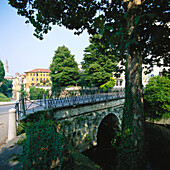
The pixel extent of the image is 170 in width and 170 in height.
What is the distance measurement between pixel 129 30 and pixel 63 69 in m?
24.8

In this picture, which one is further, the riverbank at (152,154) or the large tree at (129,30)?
the riverbank at (152,154)

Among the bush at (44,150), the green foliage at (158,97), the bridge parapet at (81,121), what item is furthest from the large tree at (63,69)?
the bush at (44,150)

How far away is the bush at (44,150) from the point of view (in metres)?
2.44

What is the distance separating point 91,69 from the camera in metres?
24.2

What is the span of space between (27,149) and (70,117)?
21.7 feet

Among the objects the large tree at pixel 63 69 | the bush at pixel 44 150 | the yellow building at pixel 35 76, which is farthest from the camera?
the yellow building at pixel 35 76

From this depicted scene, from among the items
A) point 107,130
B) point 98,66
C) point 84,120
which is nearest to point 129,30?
point 84,120

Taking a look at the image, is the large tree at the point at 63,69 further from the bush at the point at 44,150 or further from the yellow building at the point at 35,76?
the yellow building at the point at 35,76

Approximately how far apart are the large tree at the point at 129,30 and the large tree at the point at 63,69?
67.7 ft

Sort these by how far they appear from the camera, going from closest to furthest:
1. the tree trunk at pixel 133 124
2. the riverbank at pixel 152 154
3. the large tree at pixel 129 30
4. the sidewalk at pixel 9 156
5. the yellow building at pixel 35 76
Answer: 1. the large tree at pixel 129 30
2. the sidewalk at pixel 9 156
3. the tree trunk at pixel 133 124
4. the riverbank at pixel 152 154
5. the yellow building at pixel 35 76

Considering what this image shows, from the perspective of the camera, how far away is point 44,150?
8.45 ft

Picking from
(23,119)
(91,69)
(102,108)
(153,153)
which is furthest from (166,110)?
(23,119)

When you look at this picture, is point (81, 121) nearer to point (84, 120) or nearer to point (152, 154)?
point (84, 120)

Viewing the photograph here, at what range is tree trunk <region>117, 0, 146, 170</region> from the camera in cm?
416
